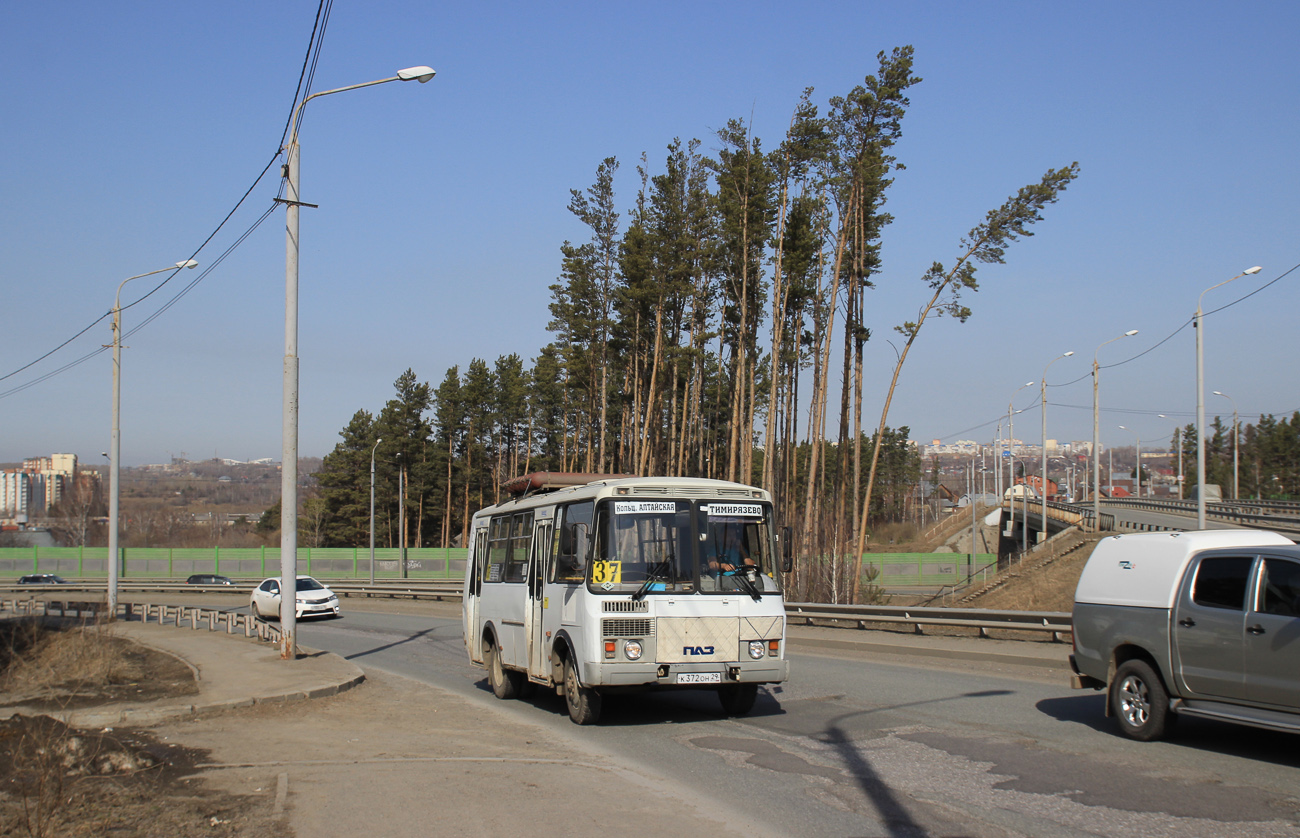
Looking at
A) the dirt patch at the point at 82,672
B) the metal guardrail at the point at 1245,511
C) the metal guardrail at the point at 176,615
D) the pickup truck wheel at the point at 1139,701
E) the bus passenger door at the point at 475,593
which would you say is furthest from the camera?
the metal guardrail at the point at 1245,511

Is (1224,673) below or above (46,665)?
above

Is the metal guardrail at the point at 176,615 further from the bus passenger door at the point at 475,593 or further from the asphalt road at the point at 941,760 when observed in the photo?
the asphalt road at the point at 941,760

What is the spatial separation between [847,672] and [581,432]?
206 feet

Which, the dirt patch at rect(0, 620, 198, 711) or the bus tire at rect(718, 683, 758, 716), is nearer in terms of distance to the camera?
the bus tire at rect(718, 683, 758, 716)

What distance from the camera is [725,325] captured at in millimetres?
47844

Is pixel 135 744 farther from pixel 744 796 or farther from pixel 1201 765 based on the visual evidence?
pixel 1201 765

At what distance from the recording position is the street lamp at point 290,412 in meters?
17.2

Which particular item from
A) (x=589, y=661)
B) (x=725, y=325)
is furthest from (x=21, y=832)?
(x=725, y=325)

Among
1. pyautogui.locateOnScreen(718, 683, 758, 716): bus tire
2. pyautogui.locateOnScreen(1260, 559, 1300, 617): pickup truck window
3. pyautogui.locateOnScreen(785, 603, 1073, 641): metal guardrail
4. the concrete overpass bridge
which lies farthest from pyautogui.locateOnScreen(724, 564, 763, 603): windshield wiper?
the concrete overpass bridge

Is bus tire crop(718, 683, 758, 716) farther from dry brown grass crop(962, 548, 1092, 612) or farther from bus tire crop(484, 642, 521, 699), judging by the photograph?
dry brown grass crop(962, 548, 1092, 612)

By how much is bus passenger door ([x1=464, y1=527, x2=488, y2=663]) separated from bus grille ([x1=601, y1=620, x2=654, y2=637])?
5.63m

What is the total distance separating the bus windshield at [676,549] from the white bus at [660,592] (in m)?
0.01

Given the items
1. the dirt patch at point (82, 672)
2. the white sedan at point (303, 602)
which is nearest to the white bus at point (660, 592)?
the dirt patch at point (82, 672)

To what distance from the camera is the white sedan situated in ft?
109
